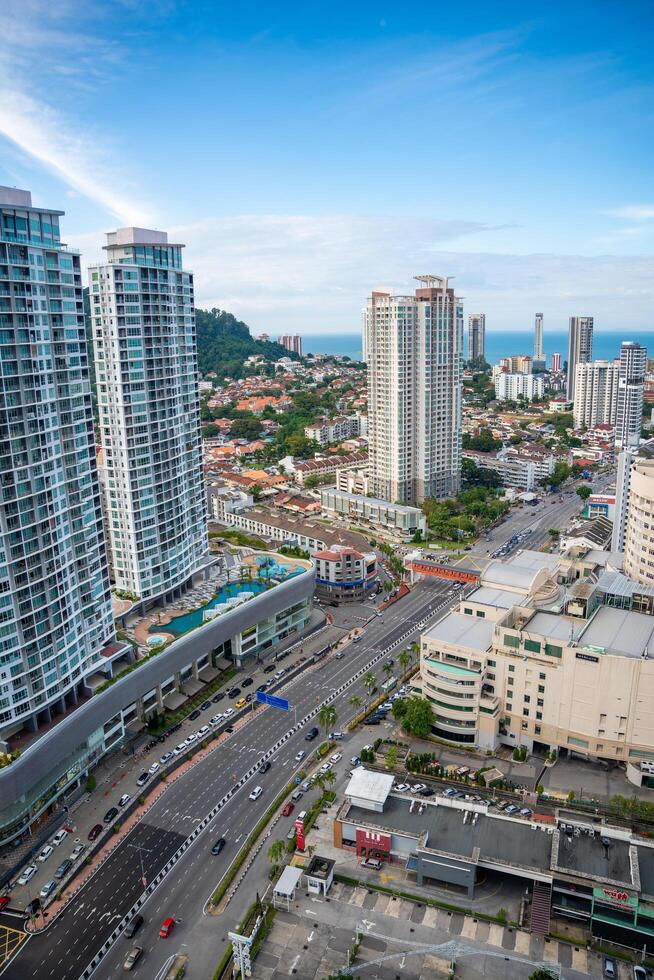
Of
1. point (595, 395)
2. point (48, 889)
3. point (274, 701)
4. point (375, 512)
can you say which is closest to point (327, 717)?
point (274, 701)

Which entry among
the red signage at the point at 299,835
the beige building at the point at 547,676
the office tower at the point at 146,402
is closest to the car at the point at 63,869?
the red signage at the point at 299,835

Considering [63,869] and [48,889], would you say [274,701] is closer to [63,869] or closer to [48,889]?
[63,869]

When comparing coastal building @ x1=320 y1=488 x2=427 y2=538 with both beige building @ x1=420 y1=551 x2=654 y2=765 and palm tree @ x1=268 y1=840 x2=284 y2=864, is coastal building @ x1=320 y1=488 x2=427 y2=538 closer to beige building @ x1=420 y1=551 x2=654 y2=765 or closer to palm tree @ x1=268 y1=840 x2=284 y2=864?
beige building @ x1=420 y1=551 x2=654 y2=765

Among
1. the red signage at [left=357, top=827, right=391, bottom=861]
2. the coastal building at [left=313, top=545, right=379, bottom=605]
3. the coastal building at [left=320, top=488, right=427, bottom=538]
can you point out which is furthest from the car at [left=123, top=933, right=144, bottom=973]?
the coastal building at [left=320, top=488, right=427, bottom=538]

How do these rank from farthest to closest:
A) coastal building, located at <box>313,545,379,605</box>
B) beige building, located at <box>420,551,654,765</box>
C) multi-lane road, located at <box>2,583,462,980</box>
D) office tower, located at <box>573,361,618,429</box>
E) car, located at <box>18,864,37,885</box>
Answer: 1. office tower, located at <box>573,361,618,429</box>
2. coastal building, located at <box>313,545,379,605</box>
3. beige building, located at <box>420,551,654,765</box>
4. car, located at <box>18,864,37,885</box>
5. multi-lane road, located at <box>2,583,462,980</box>

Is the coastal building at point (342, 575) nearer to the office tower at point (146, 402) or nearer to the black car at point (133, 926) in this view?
the office tower at point (146, 402)
